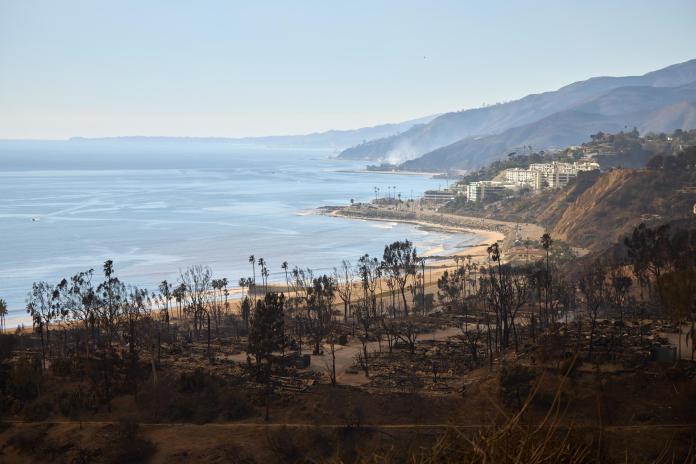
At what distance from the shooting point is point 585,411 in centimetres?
2172

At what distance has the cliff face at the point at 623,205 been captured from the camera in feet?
241

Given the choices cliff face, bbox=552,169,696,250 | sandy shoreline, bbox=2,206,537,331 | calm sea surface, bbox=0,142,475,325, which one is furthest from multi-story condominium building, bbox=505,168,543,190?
cliff face, bbox=552,169,696,250

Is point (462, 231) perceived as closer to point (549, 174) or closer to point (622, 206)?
point (622, 206)

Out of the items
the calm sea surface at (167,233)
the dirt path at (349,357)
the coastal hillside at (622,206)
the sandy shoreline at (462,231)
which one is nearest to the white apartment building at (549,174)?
the sandy shoreline at (462,231)

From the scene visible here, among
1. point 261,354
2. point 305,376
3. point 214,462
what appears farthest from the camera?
point 305,376

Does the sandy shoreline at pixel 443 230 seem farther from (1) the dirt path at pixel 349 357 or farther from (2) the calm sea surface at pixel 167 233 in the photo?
(1) the dirt path at pixel 349 357

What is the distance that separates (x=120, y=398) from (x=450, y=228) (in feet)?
275

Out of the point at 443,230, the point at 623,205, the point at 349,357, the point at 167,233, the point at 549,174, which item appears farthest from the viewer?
the point at 549,174

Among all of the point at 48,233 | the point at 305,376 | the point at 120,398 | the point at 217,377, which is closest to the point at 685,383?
the point at 305,376

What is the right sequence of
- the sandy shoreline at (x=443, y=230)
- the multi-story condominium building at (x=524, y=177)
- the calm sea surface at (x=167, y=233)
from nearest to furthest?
the sandy shoreline at (x=443, y=230), the calm sea surface at (x=167, y=233), the multi-story condominium building at (x=524, y=177)

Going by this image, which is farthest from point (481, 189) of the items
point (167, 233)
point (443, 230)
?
point (167, 233)

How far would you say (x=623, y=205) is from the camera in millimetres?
79688

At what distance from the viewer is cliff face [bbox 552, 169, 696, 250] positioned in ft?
241

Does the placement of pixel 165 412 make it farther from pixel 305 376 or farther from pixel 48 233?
pixel 48 233
